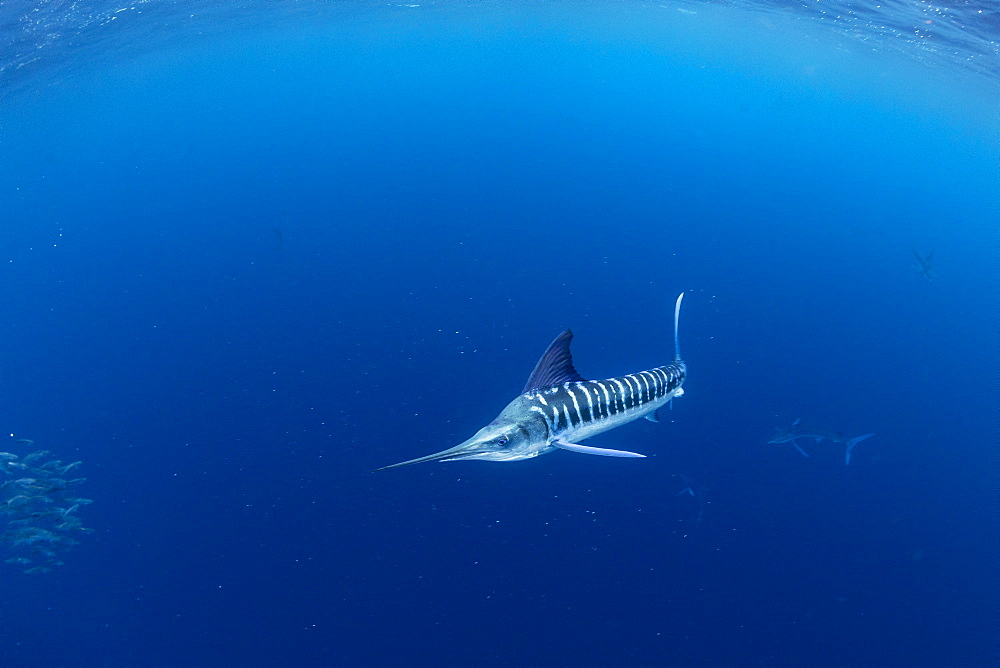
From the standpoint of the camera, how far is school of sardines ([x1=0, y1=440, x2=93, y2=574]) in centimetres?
811

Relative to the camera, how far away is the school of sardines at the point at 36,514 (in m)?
8.11

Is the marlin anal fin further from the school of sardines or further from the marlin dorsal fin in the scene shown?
the school of sardines

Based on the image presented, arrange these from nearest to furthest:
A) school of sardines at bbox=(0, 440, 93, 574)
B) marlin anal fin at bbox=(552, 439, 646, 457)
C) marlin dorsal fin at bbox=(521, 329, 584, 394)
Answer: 1. marlin anal fin at bbox=(552, 439, 646, 457)
2. marlin dorsal fin at bbox=(521, 329, 584, 394)
3. school of sardines at bbox=(0, 440, 93, 574)

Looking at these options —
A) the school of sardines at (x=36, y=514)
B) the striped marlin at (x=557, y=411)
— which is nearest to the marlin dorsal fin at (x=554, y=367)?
the striped marlin at (x=557, y=411)

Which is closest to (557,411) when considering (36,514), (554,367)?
(554,367)

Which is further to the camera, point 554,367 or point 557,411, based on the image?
point 554,367

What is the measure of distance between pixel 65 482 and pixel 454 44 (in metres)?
60.8

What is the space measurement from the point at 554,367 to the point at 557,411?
0.47 metres

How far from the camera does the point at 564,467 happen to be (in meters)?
9.27

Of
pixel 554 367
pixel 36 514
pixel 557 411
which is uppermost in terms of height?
pixel 554 367

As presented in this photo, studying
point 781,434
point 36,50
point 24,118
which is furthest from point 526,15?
point 781,434

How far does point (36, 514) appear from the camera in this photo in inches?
325

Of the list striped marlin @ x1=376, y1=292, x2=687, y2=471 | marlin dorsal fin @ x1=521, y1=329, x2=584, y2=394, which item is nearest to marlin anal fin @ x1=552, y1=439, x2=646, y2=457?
striped marlin @ x1=376, y1=292, x2=687, y2=471

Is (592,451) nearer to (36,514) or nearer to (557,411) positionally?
(557,411)
